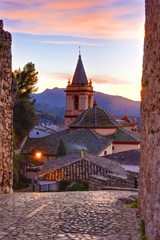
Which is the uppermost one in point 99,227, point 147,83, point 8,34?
point 8,34

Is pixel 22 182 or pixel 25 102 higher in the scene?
pixel 25 102

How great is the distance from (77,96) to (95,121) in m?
12.5

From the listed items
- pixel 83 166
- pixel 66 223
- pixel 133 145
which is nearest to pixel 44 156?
pixel 133 145

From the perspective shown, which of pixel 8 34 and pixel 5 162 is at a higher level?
pixel 8 34

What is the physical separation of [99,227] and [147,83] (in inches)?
84.7

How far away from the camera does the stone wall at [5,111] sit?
9.99 metres

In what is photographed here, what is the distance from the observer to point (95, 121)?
46031 mm

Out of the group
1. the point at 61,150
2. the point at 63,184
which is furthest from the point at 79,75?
the point at 63,184

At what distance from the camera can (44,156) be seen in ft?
129

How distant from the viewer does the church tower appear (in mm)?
57156

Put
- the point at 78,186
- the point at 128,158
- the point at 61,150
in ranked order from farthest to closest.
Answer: the point at 61,150
the point at 128,158
the point at 78,186

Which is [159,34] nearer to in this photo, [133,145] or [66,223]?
[66,223]

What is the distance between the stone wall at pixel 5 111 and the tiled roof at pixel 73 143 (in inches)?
1001

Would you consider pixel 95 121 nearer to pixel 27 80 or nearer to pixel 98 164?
pixel 27 80
